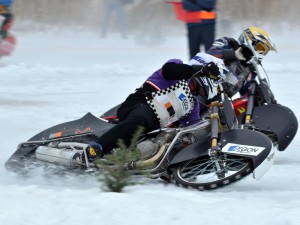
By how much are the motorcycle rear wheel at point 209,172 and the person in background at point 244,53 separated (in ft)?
3.63

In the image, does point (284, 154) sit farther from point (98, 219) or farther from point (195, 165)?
point (98, 219)

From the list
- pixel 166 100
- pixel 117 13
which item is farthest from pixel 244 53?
pixel 117 13

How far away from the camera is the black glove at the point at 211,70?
639 cm

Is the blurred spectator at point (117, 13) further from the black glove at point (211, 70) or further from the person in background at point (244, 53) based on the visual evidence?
the black glove at point (211, 70)

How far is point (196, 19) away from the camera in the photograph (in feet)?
38.8

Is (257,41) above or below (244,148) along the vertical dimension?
above

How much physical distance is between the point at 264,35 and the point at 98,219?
334 cm

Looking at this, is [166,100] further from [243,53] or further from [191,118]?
[243,53]

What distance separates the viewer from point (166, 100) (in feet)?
22.0

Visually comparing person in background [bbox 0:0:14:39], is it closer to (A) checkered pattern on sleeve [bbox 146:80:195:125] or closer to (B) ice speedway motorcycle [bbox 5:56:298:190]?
(B) ice speedway motorcycle [bbox 5:56:298:190]

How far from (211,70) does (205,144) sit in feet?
2.15

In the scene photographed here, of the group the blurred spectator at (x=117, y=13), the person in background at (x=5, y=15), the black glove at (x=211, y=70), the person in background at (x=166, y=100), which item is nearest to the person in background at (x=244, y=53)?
the person in background at (x=166, y=100)

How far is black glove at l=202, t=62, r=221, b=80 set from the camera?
6.39 metres

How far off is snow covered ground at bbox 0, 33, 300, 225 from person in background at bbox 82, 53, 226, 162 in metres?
0.47
